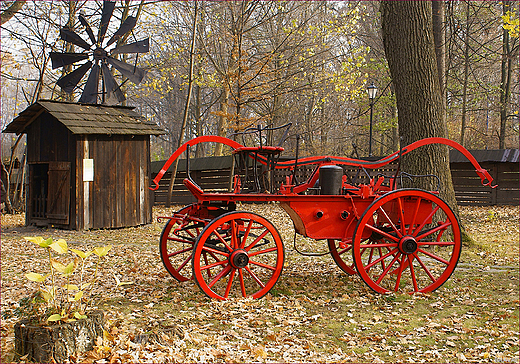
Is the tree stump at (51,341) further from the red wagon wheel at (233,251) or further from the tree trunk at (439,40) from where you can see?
the tree trunk at (439,40)

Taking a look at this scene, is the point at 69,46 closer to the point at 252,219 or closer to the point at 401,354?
the point at 252,219

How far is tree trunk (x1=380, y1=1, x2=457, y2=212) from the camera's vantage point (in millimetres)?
7648

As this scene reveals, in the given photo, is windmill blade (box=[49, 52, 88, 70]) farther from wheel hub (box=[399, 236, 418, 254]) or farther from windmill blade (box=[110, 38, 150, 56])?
wheel hub (box=[399, 236, 418, 254])

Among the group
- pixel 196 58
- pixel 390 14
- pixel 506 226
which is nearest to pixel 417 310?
pixel 390 14

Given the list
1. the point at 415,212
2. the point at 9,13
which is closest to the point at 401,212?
the point at 415,212

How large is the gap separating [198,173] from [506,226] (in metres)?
11.7

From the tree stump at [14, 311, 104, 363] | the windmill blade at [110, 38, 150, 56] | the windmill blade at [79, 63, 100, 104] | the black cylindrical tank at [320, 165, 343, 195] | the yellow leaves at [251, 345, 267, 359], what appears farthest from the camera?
the windmill blade at [79, 63, 100, 104]

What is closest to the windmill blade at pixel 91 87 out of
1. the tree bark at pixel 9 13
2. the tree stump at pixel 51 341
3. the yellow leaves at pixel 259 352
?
the tree bark at pixel 9 13

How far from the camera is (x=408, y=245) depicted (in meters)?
5.24

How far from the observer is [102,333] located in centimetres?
353

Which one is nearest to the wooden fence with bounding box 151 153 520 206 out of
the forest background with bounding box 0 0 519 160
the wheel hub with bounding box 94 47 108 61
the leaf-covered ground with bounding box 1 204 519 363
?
the forest background with bounding box 0 0 519 160

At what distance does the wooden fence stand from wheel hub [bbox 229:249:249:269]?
1123cm

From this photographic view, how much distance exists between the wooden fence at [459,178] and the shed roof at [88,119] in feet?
17.9

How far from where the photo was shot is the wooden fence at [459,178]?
16.9 metres
